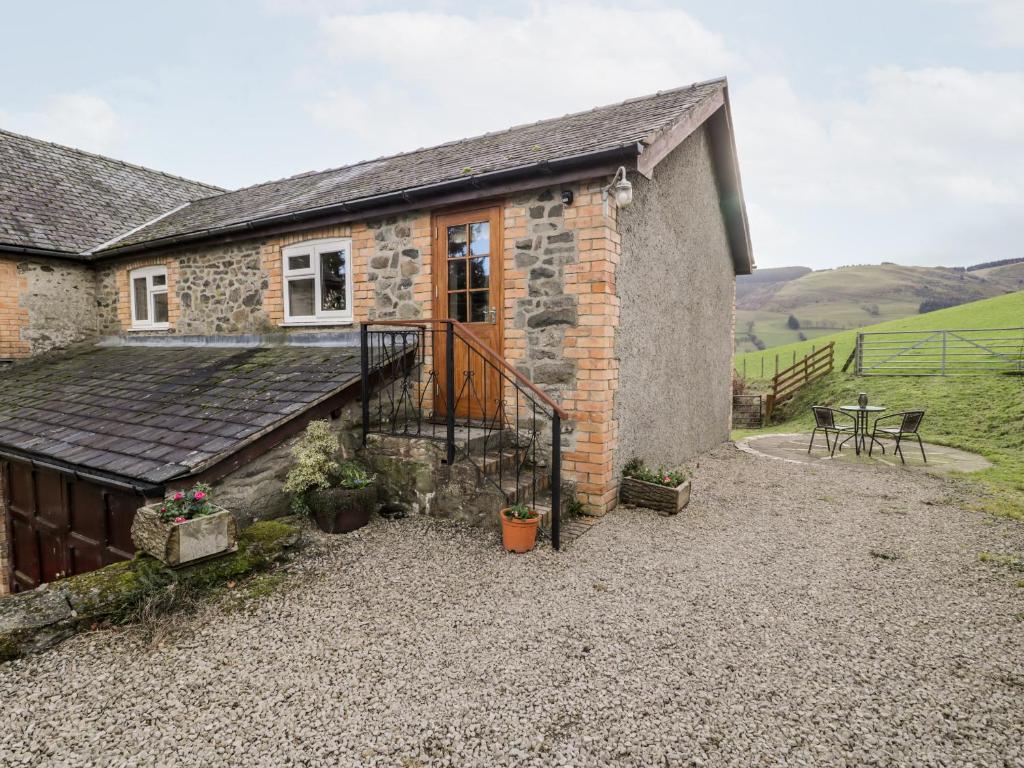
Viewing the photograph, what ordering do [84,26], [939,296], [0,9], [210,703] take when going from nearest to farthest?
[210,703]
[0,9]
[84,26]
[939,296]

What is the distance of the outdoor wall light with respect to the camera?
5.00 metres

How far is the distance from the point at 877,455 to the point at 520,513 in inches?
299

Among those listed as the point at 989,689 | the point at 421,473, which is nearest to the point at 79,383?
the point at 421,473

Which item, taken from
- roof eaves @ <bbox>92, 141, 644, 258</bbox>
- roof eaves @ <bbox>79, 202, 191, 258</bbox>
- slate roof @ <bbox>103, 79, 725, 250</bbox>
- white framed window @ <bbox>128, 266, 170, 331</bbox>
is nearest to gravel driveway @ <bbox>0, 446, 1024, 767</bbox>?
roof eaves @ <bbox>92, 141, 644, 258</bbox>

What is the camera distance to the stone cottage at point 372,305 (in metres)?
5.37

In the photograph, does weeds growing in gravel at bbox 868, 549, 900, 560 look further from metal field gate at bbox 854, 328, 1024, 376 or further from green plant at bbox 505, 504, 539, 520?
metal field gate at bbox 854, 328, 1024, 376

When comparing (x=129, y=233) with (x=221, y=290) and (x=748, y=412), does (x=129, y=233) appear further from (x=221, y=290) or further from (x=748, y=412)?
(x=748, y=412)

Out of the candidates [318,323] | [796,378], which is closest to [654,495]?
[318,323]

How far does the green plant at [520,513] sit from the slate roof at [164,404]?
7.65ft

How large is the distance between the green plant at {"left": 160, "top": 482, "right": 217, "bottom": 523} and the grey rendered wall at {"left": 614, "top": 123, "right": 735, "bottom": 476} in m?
3.93

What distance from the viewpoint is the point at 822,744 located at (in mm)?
2389

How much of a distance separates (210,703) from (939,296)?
8633 cm

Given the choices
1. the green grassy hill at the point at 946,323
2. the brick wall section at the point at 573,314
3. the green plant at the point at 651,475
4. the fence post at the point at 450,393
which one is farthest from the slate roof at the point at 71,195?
the green grassy hill at the point at 946,323

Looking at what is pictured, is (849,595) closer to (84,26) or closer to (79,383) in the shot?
(79,383)
